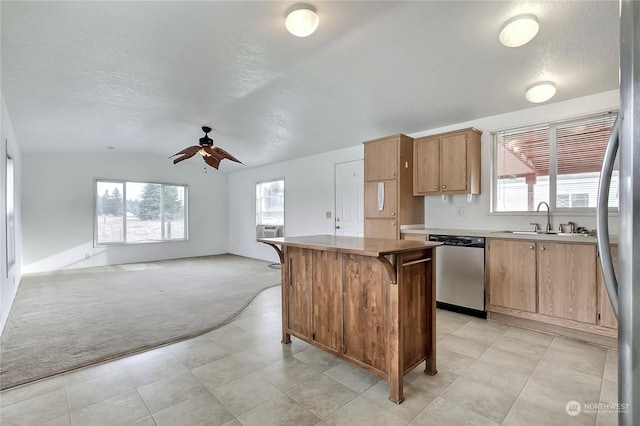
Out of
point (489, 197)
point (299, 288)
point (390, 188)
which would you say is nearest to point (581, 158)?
point (489, 197)

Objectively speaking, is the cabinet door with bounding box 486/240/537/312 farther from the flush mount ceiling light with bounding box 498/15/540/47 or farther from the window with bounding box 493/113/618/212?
the flush mount ceiling light with bounding box 498/15/540/47

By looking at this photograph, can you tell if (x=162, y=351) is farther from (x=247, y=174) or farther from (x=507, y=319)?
(x=247, y=174)

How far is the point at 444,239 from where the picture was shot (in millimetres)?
3686

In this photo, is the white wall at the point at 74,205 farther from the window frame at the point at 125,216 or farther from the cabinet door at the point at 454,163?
the cabinet door at the point at 454,163

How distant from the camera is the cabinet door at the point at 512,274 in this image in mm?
3063

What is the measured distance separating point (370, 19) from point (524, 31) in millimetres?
1126

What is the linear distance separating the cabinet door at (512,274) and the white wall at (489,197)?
65cm

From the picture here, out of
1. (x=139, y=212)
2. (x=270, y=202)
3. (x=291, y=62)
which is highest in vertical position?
(x=291, y=62)

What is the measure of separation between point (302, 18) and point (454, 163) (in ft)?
8.65

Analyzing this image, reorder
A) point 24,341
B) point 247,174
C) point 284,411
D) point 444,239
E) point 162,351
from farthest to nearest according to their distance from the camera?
point 247,174, point 444,239, point 24,341, point 162,351, point 284,411

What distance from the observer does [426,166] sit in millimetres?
4145

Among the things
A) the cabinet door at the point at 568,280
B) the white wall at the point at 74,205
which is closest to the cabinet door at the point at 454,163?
the cabinet door at the point at 568,280

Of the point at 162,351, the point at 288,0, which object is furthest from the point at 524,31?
the point at 162,351

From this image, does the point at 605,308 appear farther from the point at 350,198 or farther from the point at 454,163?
the point at 350,198
